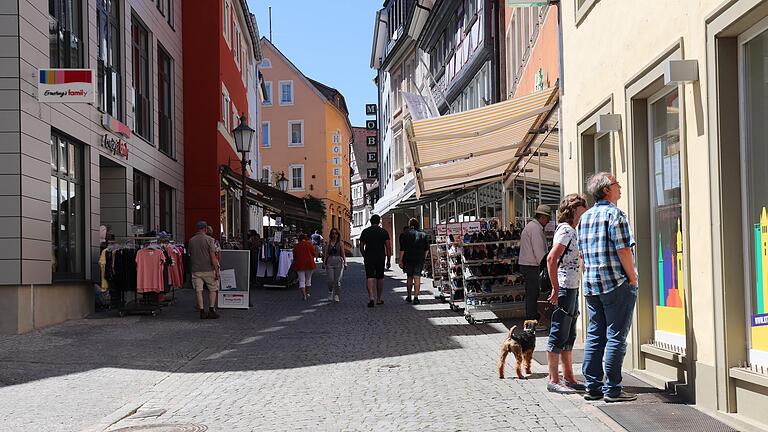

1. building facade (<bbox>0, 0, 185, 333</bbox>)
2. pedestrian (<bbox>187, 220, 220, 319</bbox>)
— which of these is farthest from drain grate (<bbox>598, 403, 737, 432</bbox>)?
pedestrian (<bbox>187, 220, 220, 319</bbox>)

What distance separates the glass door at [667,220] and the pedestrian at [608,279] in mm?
803

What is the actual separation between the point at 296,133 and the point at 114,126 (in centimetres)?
5055

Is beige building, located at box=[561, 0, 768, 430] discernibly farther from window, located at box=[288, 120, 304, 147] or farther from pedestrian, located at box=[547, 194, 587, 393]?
window, located at box=[288, 120, 304, 147]

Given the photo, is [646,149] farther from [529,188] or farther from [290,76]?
[290,76]

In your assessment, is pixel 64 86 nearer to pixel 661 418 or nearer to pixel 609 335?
pixel 609 335

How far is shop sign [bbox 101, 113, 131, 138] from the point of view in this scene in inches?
693

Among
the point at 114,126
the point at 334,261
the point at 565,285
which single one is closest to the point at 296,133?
the point at 334,261

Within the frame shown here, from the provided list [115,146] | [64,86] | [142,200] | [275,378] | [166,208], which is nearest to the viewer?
[275,378]

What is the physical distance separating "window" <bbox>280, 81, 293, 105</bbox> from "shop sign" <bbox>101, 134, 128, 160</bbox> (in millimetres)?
48793

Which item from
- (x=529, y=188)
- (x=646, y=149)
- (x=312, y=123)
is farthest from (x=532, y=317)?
(x=312, y=123)

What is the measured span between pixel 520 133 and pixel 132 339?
6720 mm

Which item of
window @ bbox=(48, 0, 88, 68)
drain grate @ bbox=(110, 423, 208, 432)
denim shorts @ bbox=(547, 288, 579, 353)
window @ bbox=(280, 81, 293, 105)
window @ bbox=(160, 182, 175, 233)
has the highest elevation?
window @ bbox=(280, 81, 293, 105)

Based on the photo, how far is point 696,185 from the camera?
723 centimetres

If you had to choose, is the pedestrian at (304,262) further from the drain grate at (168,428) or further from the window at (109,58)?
the drain grate at (168,428)
